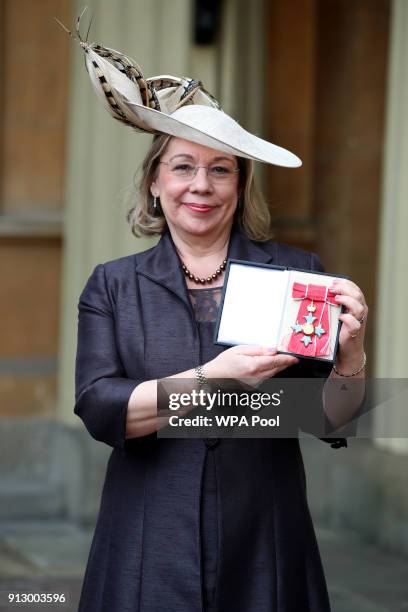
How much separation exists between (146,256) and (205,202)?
0.24 metres

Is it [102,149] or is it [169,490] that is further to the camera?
[102,149]

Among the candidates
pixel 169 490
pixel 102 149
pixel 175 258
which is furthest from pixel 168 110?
pixel 102 149

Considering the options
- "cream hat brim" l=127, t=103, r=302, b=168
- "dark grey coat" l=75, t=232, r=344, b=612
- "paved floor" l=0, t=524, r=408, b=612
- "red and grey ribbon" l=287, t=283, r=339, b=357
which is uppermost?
"cream hat brim" l=127, t=103, r=302, b=168

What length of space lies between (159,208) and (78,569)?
329cm

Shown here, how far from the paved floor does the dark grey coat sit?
87.5 inches

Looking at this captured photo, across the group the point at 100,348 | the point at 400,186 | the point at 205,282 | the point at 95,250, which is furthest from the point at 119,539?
the point at 95,250

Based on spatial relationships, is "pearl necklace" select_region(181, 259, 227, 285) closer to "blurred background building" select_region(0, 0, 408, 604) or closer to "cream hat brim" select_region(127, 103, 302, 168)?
"cream hat brim" select_region(127, 103, 302, 168)

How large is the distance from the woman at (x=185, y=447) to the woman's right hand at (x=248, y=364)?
0.28ft

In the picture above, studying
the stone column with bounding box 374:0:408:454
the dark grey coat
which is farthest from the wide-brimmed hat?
the stone column with bounding box 374:0:408:454

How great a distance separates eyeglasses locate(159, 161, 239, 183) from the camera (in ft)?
9.77

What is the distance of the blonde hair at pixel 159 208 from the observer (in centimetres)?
306

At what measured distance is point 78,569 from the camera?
A: 603cm

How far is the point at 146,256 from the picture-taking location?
3098 mm

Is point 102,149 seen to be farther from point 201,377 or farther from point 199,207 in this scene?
point 201,377
